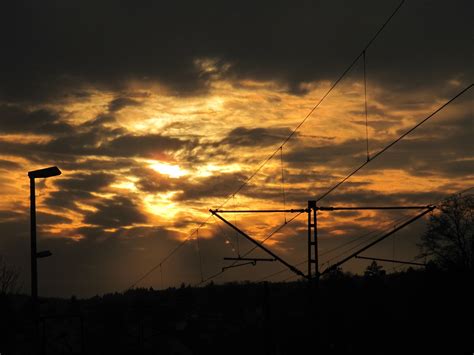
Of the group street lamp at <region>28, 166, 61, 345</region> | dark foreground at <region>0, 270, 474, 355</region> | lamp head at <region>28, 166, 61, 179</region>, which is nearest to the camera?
street lamp at <region>28, 166, 61, 345</region>

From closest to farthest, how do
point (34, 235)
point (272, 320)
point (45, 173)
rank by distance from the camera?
point (34, 235), point (45, 173), point (272, 320)

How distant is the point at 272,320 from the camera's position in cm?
9656

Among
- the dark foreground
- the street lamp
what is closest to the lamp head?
the street lamp

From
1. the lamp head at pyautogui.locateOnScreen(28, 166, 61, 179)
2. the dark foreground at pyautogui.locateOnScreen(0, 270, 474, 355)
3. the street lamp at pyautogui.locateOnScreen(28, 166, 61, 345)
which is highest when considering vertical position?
the lamp head at pyautogui.locateOnScreen(28, 166, 61, 179)

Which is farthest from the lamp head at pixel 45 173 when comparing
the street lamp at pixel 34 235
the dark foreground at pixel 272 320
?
the dark foreground at pixel 272 320

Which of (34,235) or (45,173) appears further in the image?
(45,173)

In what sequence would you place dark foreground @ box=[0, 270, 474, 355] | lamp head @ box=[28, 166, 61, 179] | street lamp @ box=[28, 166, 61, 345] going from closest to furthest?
street lamp @ box=[28, 166, 61, 345] < lamp head @ box=[28, 166, 61, 179] < dark foreground @ box=[0, 270, 474, 355]

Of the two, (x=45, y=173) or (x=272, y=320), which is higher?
(x=45, y=173)

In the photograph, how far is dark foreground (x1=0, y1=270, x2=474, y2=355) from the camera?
2100 inches

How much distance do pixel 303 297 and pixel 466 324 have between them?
66675mm

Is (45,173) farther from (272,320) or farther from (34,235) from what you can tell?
(272,320)

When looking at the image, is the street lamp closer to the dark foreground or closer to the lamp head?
the lamp head

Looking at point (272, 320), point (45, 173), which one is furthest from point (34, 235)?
point (272, 320)

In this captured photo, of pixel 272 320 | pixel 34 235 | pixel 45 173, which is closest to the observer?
pixel 34 235
